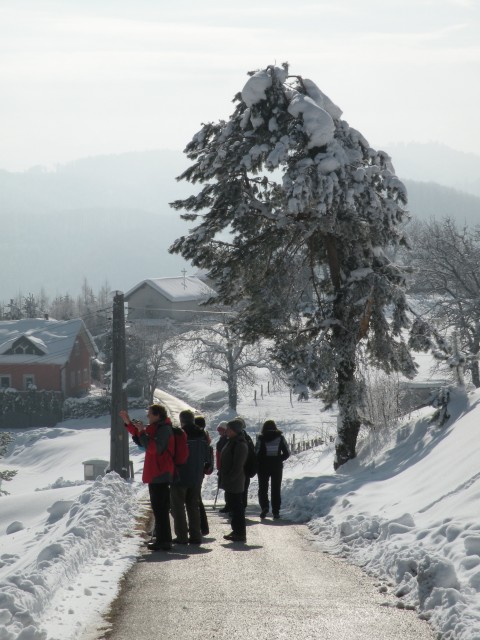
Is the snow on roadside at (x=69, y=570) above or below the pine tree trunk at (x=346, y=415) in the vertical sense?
below

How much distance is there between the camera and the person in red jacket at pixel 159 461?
1141cm

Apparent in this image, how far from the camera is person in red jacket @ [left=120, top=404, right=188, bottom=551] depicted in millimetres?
11414

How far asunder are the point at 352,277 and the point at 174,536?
10085 millimetres

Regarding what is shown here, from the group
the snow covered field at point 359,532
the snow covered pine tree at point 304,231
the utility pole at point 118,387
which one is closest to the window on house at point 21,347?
the utility pole at point 118,387

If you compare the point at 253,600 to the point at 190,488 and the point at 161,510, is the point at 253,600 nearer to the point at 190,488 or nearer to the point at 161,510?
the point at 161,510

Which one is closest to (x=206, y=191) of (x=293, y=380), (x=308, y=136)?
(x=308, y=136)

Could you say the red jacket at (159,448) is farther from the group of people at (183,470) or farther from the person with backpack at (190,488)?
the person with backpack at (190,488)

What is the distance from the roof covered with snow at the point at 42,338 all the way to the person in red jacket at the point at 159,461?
5729cm

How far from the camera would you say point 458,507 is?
11125 mm

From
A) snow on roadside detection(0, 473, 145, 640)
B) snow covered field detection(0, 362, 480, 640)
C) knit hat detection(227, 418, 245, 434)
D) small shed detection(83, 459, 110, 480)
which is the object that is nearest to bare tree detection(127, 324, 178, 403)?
small shed detection(83, 459, 110, 480)

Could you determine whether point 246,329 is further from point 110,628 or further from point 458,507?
point 110,628

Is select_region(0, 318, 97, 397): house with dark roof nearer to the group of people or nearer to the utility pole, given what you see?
the utility pole

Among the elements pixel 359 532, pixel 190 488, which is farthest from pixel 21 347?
pixel 359 532

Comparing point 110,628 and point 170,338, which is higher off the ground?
point 170,338
